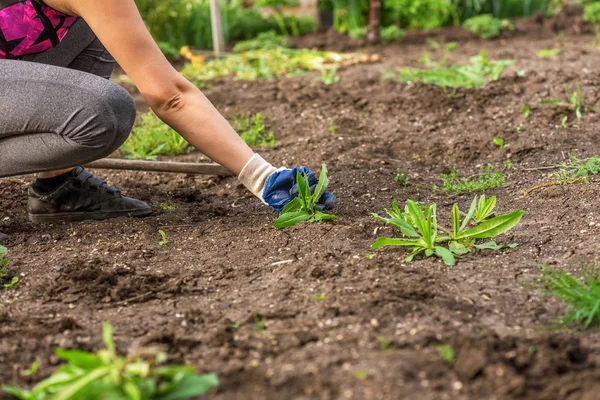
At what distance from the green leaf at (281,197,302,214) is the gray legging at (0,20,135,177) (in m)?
0.61

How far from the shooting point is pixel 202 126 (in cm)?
257

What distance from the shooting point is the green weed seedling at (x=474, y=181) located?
3.11 m

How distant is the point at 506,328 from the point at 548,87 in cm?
261

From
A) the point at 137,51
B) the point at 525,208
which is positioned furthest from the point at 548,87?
the point at 137,51

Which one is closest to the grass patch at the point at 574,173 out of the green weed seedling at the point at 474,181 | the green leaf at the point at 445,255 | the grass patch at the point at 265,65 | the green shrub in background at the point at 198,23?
the green weed seedling at the point at 474,181

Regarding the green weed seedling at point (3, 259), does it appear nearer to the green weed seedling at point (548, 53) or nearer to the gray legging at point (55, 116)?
the gray legging at point (55, 116)

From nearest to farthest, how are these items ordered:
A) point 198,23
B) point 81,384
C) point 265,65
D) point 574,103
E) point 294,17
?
point 81,384
point 574,103
point 265,65
point 198,23
point 294,17

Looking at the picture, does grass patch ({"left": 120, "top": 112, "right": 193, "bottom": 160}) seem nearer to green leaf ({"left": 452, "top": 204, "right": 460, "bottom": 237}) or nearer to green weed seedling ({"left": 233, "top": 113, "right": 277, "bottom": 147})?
green weed seedling ({"left": 233, "top": 113, "right": 277, "bottom": 147})

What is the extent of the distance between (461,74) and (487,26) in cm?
172

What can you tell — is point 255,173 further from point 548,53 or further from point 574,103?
point 548,53

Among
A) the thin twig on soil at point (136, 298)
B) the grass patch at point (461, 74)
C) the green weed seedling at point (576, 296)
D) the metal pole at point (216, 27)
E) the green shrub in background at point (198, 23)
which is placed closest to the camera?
the green weed seedling at point (576, 296)

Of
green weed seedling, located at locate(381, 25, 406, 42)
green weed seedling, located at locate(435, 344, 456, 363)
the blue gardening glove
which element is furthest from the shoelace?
green weed seedling, located at locate(381, 25, 406, 42)

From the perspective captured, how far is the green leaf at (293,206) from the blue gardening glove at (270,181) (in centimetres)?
2

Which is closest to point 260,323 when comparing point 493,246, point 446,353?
point 446,353
